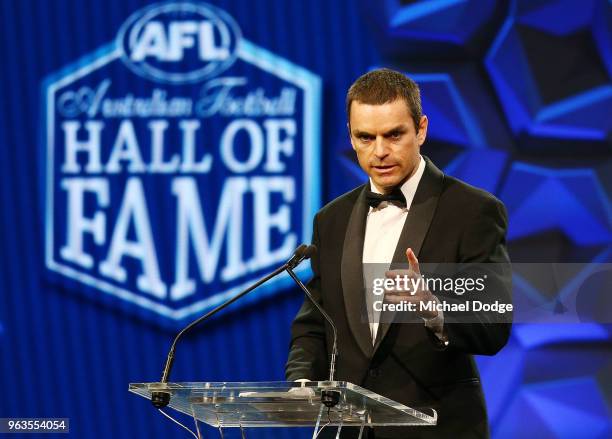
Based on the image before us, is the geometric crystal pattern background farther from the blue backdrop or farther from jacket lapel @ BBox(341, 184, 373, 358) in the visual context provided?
jacket lapel @ BBox(341, 184, 373, 358)

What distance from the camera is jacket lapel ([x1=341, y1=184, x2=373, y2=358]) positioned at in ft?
7.78

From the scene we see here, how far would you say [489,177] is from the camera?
393 cm

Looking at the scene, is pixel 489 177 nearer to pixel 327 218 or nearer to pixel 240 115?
pixel 240 115

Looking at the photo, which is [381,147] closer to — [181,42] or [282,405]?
[282,405]

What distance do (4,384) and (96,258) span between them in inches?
26.2

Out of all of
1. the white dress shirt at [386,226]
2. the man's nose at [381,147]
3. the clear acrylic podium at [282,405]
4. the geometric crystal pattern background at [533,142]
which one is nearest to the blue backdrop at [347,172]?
the geometric crystal pattern background at [533,142]

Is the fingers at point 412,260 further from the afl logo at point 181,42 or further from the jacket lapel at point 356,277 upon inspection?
the afl logo at point 181,42

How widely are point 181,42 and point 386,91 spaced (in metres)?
1.93

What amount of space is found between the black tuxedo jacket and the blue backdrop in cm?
149

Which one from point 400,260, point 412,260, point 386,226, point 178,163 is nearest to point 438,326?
point 412,260

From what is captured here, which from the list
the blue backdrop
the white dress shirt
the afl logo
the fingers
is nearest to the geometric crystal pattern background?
the blue backdrop

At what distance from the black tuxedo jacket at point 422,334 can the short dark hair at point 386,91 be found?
184 millimetres

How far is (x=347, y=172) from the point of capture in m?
4.00

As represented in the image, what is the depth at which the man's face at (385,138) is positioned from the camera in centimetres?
243
